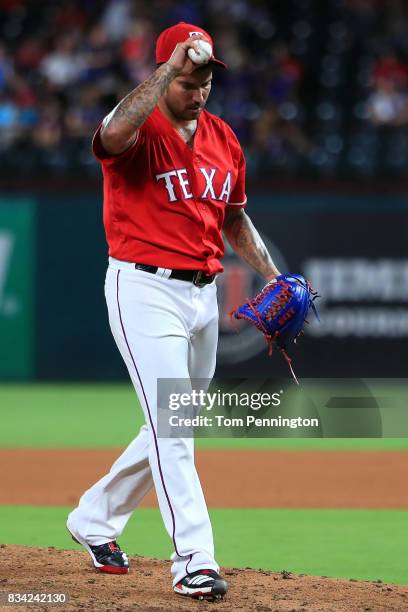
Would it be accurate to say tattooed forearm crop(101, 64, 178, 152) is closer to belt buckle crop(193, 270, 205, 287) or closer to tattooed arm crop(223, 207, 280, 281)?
belt buckle crop(193, 270, 205, 287)

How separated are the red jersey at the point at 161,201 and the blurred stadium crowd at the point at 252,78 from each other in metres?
8.62

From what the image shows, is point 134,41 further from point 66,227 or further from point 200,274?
point 200,274

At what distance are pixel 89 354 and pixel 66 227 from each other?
4.86ft

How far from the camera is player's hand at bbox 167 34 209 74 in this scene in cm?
411

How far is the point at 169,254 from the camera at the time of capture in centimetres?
435

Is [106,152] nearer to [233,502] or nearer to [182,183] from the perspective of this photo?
[182,183]

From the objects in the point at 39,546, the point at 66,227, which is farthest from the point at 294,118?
the point at 39,546

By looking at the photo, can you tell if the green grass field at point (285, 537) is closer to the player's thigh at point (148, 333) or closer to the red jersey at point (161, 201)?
the player's thigh at point (148, 333)

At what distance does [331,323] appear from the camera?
498 inches

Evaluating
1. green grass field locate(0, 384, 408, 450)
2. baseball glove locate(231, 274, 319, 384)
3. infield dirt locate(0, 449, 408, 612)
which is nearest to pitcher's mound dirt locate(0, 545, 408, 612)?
infield dirt locate(0, 449, 408, 612)

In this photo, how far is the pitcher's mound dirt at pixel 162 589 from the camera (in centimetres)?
399

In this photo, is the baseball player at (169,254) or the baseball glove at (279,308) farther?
the baseball glove at (279,308)

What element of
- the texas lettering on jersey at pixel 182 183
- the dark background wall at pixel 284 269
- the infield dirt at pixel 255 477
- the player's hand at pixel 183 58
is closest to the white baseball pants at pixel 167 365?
the texas lettering on jersey at pixel 182 183

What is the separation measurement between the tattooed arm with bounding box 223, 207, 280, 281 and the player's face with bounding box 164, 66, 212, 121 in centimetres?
60
